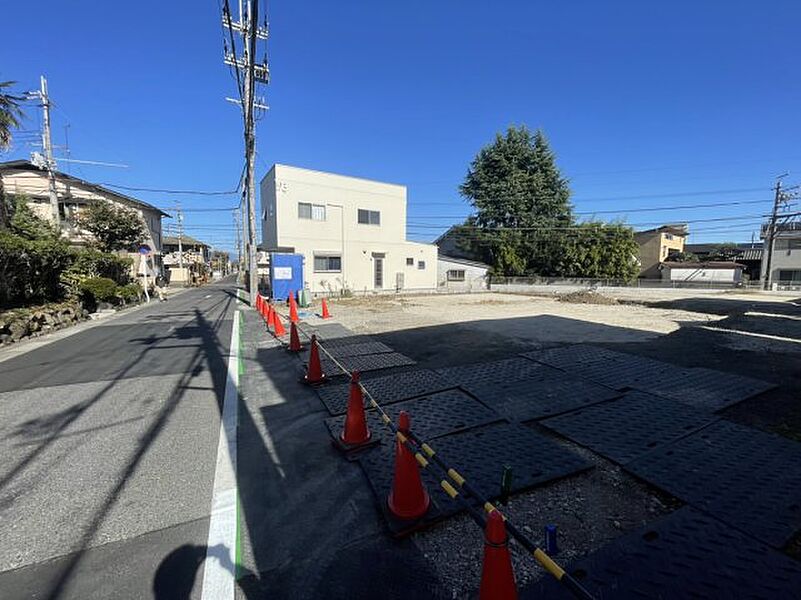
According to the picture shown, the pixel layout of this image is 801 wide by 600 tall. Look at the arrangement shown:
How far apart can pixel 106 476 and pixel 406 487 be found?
2519 mm

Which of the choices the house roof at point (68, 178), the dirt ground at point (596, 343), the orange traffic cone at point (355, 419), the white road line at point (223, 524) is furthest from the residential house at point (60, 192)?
the orange traffic cone at point (355, 419)

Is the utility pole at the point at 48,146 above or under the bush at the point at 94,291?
above

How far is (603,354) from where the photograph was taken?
6367mm

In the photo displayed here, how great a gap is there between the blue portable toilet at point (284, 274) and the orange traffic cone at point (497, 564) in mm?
15223

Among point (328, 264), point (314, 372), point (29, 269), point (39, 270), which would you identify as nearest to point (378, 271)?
point (328, 264)

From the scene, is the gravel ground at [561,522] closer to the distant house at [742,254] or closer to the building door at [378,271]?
the building door at [378,271]

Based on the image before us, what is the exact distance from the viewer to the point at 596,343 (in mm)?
7426

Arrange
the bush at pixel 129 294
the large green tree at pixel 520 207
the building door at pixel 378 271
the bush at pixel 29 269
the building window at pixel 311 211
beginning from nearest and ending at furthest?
1. the bush at pixel 29 269
2. the bush at pixel 129 294
3. the building window at pixel 311 211
4. the building door at pixel 378 271
5. the large green tree at pixel 520 207

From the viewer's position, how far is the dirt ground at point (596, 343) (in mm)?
2129

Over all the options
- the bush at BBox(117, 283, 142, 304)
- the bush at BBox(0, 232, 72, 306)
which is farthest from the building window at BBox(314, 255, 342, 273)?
the bush at BBox(0, 232, 72, 306)

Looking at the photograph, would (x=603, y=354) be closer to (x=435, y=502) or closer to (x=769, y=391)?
(x=769, y=391)

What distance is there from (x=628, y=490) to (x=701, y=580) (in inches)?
30.3

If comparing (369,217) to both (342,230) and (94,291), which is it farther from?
(94,291)

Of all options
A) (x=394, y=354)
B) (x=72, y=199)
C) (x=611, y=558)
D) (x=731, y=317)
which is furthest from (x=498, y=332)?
(x=72, y=199)
